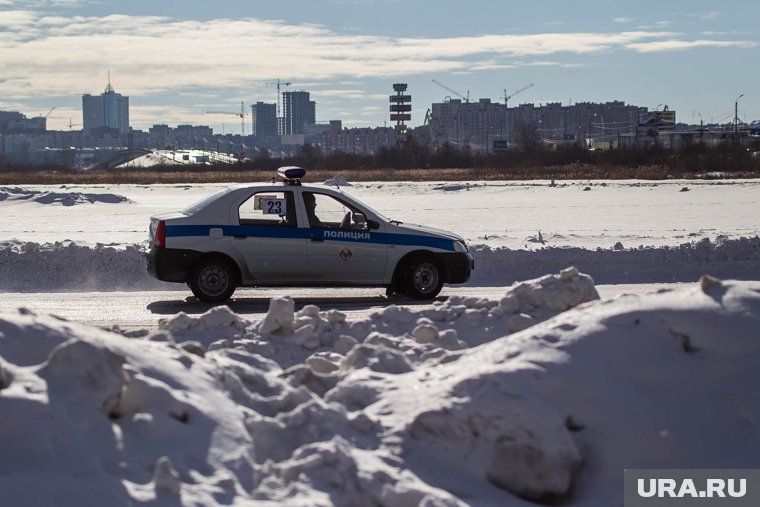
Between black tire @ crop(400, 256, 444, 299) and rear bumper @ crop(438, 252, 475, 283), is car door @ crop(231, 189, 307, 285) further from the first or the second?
rear bumper @ crop(438, 252, 475, 283)

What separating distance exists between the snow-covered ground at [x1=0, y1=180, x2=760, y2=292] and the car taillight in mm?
2725

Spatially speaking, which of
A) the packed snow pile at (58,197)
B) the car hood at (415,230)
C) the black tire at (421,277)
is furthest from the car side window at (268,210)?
the packed snow pile at (58,197)

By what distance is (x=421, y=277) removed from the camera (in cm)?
1396

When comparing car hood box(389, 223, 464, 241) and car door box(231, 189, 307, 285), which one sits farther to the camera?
car hood box(389, 223, 464, 241)

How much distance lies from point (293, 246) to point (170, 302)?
1758 mm

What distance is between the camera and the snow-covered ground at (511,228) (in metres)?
17.1

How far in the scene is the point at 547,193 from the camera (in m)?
42.0

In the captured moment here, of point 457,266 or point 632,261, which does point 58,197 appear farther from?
point 457,266

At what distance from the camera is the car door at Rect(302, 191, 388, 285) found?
1372 centimetres

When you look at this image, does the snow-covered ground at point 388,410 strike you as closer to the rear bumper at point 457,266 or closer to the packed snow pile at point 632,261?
the rear bumper at point 457,266

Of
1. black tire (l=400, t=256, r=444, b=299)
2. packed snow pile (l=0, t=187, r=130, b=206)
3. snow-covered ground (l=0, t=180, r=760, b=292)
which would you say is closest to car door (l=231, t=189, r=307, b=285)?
black tire (l=400, t=256, r=444, b=299)

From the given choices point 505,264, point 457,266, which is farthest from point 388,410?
point 505,264

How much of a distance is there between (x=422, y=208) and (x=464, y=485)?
96.6 ft

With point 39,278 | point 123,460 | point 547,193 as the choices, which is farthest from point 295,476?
point 547,193
